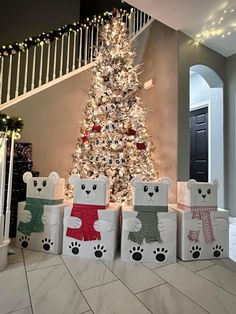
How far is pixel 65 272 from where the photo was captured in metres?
1.68

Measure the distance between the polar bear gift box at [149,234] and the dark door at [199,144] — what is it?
2.56m

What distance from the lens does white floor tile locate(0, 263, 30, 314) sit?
50.1 inches

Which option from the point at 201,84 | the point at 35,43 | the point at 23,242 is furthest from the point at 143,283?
the point at 201,84

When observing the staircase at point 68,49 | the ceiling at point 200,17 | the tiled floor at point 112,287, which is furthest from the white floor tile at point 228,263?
the staircase at point 68,49

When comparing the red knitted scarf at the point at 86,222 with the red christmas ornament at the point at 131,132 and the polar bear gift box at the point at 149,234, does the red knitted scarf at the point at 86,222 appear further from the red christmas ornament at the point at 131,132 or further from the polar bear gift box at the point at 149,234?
the red christmas ornament at the point at 131,132

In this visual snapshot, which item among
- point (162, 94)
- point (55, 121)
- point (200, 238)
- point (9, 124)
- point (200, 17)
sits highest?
point (200, 17)

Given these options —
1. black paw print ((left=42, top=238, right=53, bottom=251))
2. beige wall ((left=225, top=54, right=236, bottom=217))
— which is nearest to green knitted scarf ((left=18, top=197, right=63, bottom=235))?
black paw print ((left=42, top=238, right=53, bottom=251))

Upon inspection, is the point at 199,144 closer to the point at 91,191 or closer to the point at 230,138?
the point at 230,138

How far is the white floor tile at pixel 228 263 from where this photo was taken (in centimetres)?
185

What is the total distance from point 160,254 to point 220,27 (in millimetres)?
2998

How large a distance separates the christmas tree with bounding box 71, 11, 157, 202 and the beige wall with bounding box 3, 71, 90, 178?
1.79 ft

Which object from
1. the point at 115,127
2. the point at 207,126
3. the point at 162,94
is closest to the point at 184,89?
the point at 162,94

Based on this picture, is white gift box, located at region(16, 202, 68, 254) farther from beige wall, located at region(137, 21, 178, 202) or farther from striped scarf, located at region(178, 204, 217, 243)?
beige wall, located at region(137, 21, 178, 202)

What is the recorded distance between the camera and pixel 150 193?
6.44 ft
